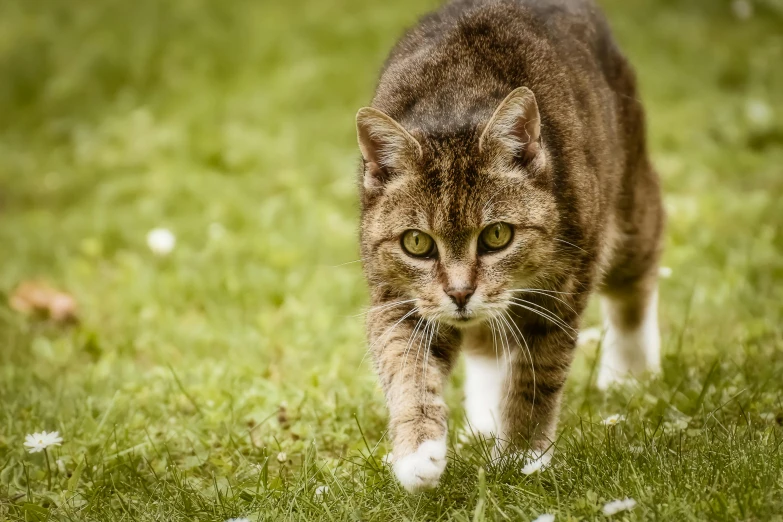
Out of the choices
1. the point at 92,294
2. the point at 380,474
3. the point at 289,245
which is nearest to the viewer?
the point at 380,474

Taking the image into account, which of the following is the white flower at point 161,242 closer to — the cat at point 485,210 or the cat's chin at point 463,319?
the cat at point 485,210

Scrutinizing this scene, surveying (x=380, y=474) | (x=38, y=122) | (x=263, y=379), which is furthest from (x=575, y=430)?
(x=38, y=122)

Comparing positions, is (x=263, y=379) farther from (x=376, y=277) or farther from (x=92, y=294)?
(x=92, y=294)

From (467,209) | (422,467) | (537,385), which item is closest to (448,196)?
(467,209)

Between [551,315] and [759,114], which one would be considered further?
[759,114]

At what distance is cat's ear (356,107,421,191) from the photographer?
321cm

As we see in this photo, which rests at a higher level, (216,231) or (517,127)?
(517,127)

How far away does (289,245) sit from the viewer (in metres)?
6.10

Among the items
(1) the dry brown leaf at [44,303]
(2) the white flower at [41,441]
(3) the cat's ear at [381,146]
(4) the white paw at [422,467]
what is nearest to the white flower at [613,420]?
(4) the white paw at [422,467]

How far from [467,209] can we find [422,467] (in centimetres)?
89

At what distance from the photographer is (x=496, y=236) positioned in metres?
3.24

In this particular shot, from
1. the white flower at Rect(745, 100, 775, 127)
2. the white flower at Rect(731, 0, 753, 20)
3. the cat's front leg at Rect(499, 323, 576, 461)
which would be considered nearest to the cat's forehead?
the cat's front leg at Rect(499, 323, 576, 461)

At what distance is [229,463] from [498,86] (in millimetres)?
1743

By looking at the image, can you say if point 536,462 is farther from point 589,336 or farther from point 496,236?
point 589,336
